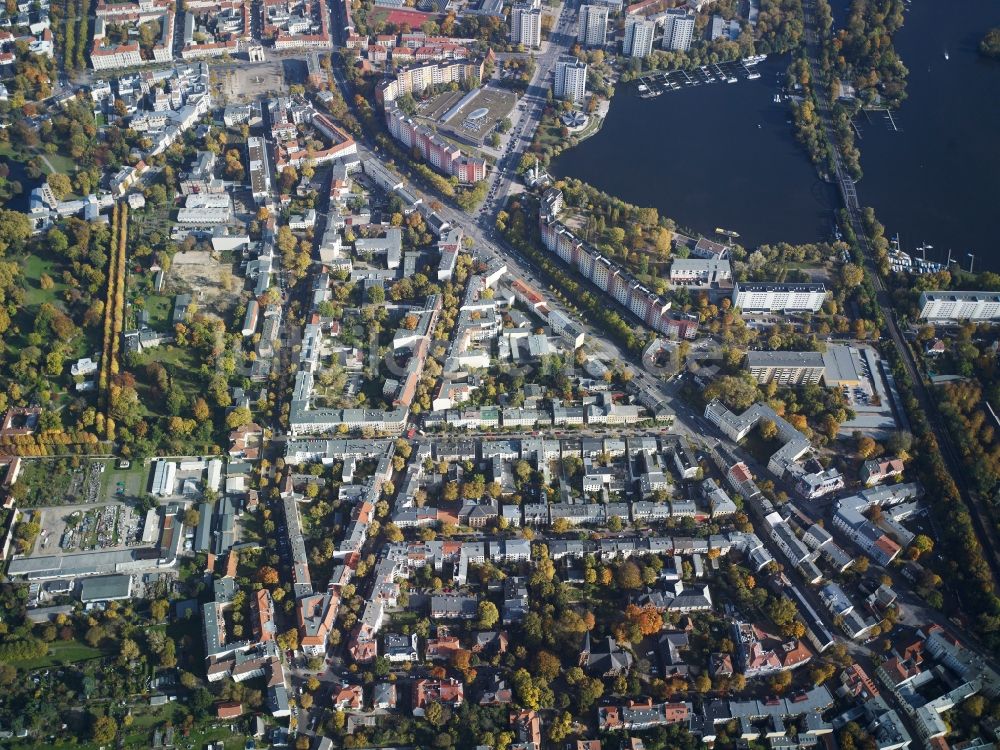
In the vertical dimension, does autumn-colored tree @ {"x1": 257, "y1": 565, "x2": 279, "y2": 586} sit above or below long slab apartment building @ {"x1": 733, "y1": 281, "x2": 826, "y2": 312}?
below

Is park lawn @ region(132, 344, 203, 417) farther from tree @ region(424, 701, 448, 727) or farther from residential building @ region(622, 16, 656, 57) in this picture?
residential building @ region(622, 16, 656, 57)

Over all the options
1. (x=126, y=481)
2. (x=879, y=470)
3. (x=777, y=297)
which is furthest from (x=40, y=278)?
(x=879, y=470)

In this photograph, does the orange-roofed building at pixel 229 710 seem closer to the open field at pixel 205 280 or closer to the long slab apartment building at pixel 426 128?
the open field at pixel 205 280

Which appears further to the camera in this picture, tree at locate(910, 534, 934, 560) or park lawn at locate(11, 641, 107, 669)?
tree at locate(910, 534, 934, 560)

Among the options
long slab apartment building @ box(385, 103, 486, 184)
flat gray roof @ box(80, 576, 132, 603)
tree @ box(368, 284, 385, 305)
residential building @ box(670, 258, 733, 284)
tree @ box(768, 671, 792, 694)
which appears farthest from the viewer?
long slab apartment building @ box(385, 103, 486, 184)

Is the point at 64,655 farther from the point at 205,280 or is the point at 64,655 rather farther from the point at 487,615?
the point at 205,280

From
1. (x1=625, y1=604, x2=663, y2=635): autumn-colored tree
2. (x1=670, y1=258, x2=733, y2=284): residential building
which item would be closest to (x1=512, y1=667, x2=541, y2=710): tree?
(x1=625, y1=604, x2=663, y2=635): autumn-colored tree

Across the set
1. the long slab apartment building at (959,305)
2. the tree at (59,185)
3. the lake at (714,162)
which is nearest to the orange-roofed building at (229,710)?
the tree at (59,185)
